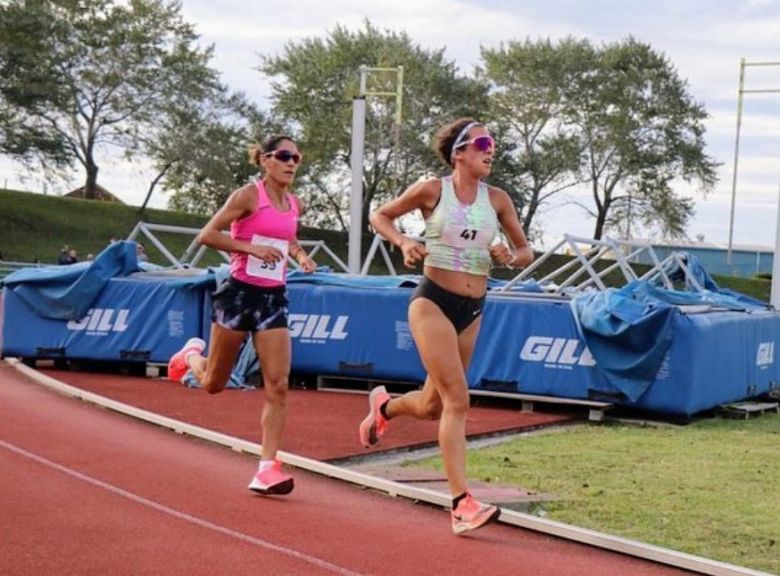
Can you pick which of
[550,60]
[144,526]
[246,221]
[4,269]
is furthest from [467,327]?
[550,60]

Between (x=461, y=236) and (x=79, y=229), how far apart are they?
46691 millimetres

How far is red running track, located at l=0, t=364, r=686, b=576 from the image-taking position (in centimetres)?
630

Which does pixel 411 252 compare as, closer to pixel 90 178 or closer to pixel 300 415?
pixel 300 415

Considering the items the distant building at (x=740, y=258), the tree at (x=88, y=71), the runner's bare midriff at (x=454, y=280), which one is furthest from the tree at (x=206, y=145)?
the runner's bare midriff at (x=454, y=280)

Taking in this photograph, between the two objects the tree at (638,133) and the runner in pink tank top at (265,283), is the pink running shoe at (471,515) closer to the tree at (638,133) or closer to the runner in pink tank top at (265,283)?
the runner in pink tank top at (265,283)

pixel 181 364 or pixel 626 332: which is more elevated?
pixel 626 332

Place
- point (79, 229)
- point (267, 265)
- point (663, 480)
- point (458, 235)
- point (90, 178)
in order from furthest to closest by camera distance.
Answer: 1. point (90, 178)
2. point (79, 229)
3. point (663, 480)
4. point (267, 265)
5. point (458, 235)

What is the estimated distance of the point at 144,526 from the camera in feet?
23.1

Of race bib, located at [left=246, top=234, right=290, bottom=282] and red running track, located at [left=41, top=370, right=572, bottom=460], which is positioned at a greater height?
race bib, located at [left=246, top=234, right=290, bottom=282]

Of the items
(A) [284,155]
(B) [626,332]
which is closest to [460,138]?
(A) [284,155]

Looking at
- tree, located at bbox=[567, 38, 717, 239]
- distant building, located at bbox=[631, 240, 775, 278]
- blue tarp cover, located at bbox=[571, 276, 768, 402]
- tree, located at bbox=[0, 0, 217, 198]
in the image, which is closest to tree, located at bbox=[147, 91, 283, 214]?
tree, located at bbox=[0, 0, 217, 198]

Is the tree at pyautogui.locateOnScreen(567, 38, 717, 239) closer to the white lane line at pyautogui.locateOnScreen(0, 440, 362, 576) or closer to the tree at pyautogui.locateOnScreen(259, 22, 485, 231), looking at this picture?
the tree at pyautogui.locateOnScreen(259, 22, 485, 231)

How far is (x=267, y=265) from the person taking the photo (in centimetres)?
799

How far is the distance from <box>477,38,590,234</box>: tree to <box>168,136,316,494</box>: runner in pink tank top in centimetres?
5673
